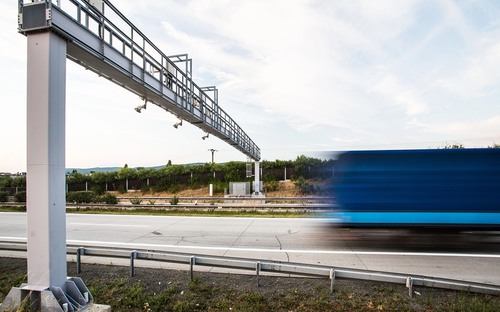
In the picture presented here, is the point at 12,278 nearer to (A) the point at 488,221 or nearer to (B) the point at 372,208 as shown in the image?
(B) the point at 372,208

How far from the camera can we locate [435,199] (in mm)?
9172

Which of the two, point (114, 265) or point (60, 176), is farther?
point (114, 265)

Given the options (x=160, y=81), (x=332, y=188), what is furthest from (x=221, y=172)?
(x=332, y=188)

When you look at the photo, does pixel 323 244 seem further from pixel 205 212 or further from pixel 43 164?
pixel 205 212

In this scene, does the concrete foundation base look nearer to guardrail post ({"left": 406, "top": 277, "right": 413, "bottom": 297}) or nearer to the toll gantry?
the toll gantry

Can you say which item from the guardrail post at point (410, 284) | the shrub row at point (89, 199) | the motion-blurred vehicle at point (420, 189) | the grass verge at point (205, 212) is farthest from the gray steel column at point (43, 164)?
the shrub row at point (89, 199)

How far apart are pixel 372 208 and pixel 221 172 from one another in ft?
109

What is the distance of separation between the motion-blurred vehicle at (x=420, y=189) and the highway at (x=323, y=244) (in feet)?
1.67

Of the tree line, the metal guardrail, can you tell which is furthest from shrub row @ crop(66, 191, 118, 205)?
the metal guardrail

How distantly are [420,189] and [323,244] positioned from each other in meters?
3.56

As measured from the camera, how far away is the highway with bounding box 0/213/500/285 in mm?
7945

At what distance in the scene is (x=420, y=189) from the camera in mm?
9242

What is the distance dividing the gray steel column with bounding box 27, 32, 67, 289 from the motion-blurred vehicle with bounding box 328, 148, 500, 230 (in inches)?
294

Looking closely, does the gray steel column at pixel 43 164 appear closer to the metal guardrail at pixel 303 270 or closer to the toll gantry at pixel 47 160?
the toll gantry at pixel 47 160
